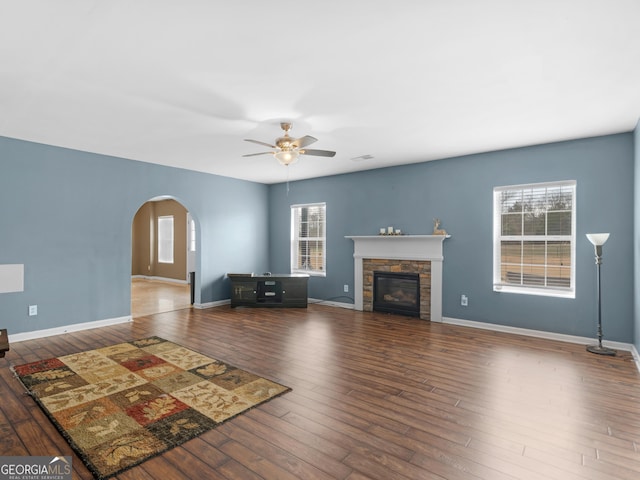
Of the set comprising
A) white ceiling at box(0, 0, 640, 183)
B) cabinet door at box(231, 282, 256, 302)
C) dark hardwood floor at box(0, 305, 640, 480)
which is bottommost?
dark hardwood floor at box(0, 305, 640, 480)

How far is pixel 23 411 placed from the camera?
259 centimetres

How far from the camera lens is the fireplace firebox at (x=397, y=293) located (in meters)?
5.80

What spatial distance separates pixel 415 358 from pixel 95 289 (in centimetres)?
466

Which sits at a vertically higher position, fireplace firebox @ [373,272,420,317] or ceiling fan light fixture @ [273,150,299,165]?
ceiling fan light fixture @ [273,150,299,165]

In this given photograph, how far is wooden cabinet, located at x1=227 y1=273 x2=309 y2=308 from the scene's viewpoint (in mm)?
6570

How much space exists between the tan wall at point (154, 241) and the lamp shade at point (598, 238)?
30.4 ft

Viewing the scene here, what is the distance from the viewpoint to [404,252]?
19.3 ft

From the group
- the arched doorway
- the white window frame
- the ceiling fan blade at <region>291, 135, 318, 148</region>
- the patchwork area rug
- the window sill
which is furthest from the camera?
the white window frame

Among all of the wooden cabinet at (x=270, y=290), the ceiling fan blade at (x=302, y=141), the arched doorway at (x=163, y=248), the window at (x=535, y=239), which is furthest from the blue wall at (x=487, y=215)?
the arched doorway at (x=163, y=248)

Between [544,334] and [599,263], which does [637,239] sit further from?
[544,334]

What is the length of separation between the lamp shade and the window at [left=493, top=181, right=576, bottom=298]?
1.79 feet

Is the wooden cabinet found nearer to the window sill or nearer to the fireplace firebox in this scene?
the fireplace firebox

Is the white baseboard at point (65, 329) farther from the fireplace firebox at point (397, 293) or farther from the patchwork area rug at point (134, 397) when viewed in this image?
the fireplace firebox at point (397, 293)

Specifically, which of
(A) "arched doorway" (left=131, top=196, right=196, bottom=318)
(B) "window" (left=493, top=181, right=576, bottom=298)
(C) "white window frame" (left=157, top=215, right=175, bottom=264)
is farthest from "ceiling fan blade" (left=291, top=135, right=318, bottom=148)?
(C) "white window frame" (left=157, top=215, right=175, bottom=264)
